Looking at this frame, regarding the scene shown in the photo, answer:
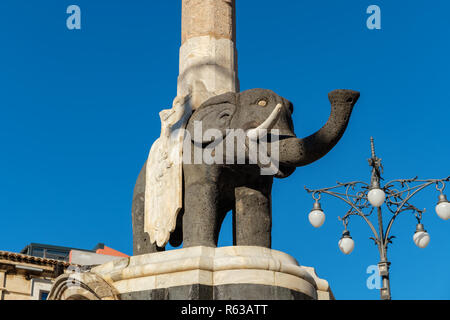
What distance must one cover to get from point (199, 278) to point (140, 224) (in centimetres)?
203

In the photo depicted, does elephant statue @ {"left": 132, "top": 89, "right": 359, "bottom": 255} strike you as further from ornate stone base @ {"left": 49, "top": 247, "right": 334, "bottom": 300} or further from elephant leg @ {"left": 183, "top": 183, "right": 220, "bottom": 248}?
ornate stone base @ {"left": 49, "top": 247, "right": 334, "bottom": 300}

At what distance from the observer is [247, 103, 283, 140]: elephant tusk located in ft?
35.8

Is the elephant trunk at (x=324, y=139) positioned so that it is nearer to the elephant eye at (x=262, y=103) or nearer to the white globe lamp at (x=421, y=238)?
the elephant eye at (x=262, y=103)

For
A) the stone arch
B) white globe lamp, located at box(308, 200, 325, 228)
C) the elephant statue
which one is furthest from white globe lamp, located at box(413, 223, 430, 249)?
the stone arch

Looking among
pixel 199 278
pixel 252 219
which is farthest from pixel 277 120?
pixel 199 278

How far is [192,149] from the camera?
11438 mm

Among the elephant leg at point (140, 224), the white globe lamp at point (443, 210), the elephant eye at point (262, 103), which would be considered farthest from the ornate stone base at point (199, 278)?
the white globe lamp at point (443, 210)

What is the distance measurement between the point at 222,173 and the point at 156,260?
1.44 meters

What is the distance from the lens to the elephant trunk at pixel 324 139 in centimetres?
1034

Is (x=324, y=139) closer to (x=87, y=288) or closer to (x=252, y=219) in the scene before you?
(x=252, y=219)
